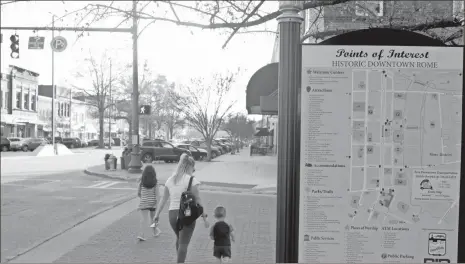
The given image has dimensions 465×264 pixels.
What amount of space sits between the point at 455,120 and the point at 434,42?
56cm

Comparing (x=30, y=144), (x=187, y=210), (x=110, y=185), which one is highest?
(x=187, y=210)

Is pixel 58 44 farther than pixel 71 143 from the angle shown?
No

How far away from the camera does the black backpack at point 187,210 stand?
603cm

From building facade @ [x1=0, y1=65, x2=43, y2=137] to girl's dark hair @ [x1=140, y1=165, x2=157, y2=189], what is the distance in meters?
59.4

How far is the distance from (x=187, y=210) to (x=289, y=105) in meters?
3.11

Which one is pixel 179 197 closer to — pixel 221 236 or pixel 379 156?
pixel 221 236

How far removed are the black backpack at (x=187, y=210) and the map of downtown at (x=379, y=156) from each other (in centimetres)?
280

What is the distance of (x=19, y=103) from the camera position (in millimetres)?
68250

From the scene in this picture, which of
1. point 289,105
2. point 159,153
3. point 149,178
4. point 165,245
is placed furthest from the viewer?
point 159,153

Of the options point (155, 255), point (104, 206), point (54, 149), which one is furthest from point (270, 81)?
point (54, 149)

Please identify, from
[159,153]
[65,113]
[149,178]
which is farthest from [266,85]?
[65,113]

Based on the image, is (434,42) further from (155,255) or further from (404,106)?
(155,255)

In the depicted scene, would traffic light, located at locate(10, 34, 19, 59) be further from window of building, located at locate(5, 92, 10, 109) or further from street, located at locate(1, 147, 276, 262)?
window of building, located at locate(5, 92, 10, 109)

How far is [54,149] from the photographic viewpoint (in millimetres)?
45938
